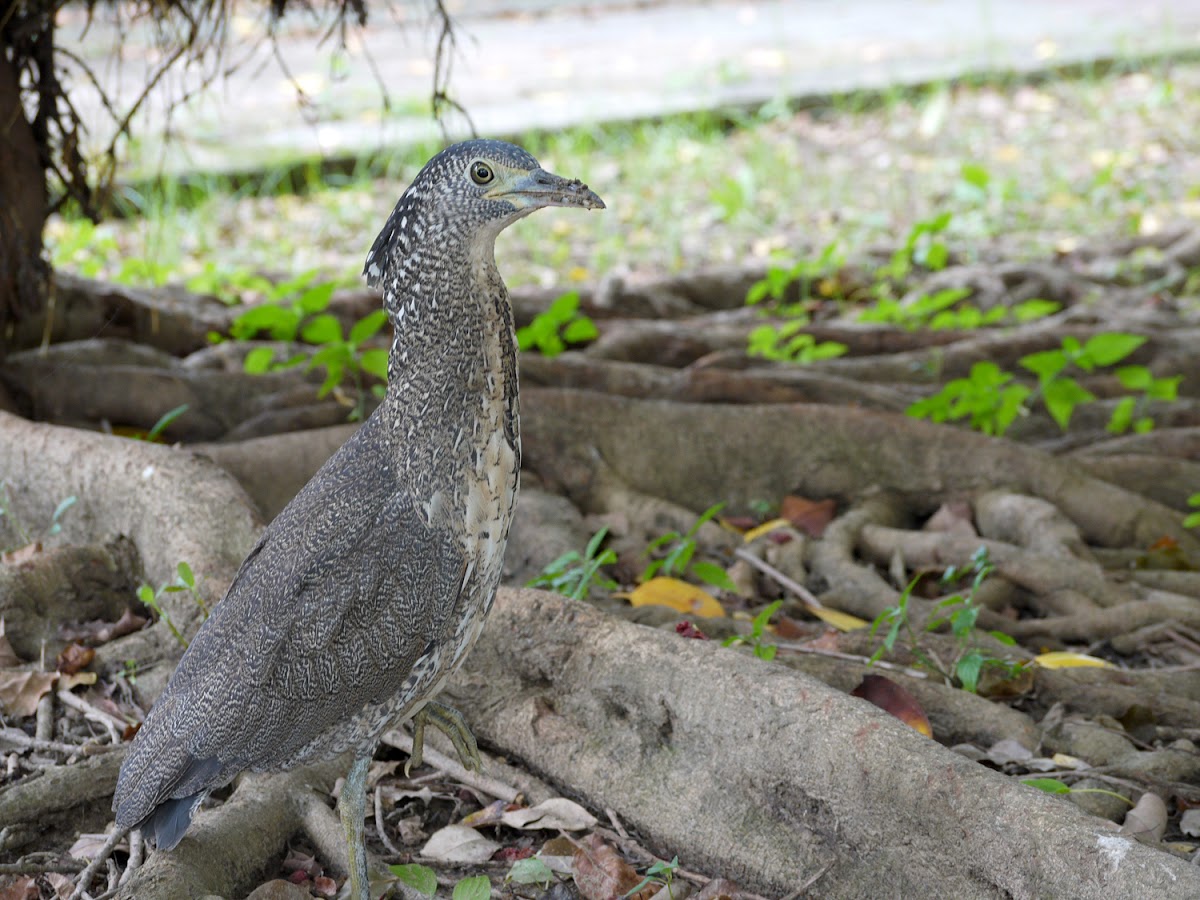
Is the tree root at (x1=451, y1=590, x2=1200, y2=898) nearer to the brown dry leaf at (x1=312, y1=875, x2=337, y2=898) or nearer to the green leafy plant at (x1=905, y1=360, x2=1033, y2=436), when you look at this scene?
the brown dry leaf at (x1=312, y1=875, x2=337, y2=898)

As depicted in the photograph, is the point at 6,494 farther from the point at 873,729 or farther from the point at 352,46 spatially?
the point at 352,46

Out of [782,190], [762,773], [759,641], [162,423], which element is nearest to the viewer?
[762,773]

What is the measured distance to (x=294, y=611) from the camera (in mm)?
2926

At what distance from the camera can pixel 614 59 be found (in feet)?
41.9

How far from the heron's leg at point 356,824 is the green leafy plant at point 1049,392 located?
3302 millimetres

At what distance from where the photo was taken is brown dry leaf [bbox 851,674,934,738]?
340 cm

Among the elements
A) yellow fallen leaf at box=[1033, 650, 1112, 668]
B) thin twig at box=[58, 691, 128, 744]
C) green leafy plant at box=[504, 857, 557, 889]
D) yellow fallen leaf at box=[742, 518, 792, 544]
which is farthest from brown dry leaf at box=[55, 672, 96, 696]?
yellow fallen leaf at box=[1033, 650, 1112, 668]

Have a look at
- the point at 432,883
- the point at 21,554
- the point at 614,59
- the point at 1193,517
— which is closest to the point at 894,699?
the point at 432,883

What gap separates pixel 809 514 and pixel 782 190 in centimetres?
508

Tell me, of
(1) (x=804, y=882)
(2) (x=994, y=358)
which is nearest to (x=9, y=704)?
(1) (x=804, y=882)

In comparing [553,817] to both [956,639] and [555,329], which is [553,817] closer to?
[956,639]

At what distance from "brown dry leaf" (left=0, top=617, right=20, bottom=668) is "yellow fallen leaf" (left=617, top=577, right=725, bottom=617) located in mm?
1799

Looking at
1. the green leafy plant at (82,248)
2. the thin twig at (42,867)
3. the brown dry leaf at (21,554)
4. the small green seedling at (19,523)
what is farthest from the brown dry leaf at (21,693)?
Result: the green leafy plant at (82,248)

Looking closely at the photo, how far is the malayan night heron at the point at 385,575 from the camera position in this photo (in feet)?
9.42
